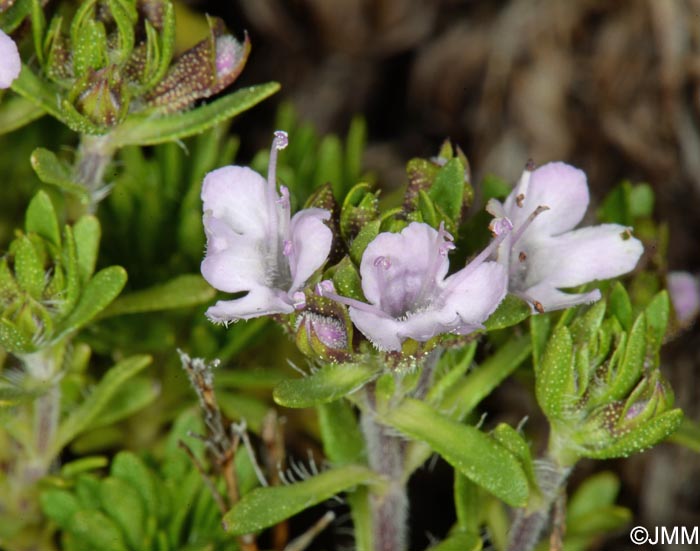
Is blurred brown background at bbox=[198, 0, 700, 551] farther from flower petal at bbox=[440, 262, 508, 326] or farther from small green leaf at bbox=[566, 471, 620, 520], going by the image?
flower petal at bbox=[440, 262, 508, 326]

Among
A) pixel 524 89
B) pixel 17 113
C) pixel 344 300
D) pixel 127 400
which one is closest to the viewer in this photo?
pixel 344 300

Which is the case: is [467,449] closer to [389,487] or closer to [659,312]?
[389,487]

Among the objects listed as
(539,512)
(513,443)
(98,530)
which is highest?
(513,443)

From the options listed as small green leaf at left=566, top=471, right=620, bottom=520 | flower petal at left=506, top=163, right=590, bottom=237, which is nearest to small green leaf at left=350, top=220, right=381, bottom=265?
flower petal at left=506, top=163, right=590, bottom=237

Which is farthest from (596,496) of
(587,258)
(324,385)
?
(324,385)

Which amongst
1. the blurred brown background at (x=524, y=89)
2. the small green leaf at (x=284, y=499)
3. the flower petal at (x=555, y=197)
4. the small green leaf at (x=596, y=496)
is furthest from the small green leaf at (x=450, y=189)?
the blurred brown background at (x=524, y=89)

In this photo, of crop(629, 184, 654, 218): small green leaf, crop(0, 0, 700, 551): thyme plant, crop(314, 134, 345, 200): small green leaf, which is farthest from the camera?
crop(314, 134, 345, 200): small green leaf

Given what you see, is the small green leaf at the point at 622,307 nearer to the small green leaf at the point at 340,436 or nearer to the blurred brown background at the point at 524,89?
the small green leaf at the point at 340,436
